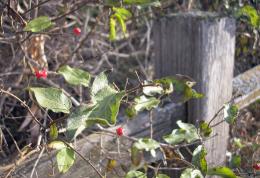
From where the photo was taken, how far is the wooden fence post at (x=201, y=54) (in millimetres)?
1590

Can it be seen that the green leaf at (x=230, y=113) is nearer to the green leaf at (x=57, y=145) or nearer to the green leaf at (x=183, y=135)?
the green leaf at (x=183, y=135)

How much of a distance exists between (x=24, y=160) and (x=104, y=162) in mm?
252

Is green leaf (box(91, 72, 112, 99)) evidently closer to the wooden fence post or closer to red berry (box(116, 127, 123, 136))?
red berry (box(116, 127, 123, 136))

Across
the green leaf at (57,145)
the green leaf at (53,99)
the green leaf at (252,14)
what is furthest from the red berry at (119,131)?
the green leaf at (252,14)

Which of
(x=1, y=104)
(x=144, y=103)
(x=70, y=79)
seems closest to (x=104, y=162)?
(x=144, y=103)

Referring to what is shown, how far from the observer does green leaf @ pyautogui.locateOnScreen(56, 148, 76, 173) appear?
3.75 ft

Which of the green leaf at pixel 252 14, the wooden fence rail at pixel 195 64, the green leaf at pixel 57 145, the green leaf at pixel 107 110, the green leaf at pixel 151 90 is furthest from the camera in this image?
the green leaf at pixel 252 14

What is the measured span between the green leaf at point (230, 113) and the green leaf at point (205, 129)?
0.08m

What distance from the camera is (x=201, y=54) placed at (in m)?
1.60

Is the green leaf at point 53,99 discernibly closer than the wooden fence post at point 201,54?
Yes

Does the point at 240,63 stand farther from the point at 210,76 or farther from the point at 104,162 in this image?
the point at 104,162

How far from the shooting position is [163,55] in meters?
1.71

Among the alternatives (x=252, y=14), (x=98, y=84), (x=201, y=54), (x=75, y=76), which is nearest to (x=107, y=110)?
(x=98, y=84)

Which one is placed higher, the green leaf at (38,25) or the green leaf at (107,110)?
the green leaf at (38,25)
